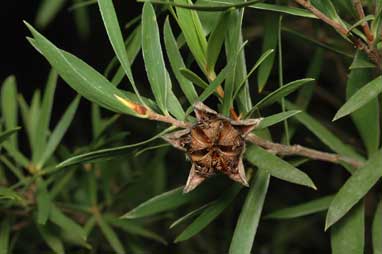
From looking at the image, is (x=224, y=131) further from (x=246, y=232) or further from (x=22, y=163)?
(x=22, y=163)

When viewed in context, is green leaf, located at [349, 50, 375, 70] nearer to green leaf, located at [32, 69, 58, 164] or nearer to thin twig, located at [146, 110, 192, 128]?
thin twig, located at [146, 110, 192, 128]

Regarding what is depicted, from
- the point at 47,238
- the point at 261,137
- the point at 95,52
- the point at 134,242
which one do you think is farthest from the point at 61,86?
the point at 261,137

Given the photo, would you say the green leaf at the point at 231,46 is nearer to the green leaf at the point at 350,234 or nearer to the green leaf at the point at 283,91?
the green leaf at the point at 283,91

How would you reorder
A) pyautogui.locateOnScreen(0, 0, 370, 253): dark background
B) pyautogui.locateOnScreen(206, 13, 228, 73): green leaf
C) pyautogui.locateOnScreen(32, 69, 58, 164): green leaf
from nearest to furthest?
pyautogui.locateOnScreen(206, 13, 228, 73): green leaf
pyautogui.locateOnScreen(32, 69, 58, 164): green leaf
pyautogui.locateOnScreen(0, 0, 370, 253): dark background

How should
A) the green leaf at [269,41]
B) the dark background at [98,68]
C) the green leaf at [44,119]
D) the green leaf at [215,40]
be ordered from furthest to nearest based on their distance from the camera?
1. the dark background at [98,68]
2. the green leaf at [44,119]
3. the green leaf at [269,41]
4. the green leaf at [215,40]

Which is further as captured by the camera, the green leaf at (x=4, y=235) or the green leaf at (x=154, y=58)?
the green leaf at (x=4, y=235)

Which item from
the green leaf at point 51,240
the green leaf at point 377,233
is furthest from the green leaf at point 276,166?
the green leaf at point 51,240

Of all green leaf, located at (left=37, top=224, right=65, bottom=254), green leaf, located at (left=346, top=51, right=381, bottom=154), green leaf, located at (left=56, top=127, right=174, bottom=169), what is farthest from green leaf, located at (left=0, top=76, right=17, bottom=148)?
green leaf, located at (left=346, top=51, right=381, bottom=154)
